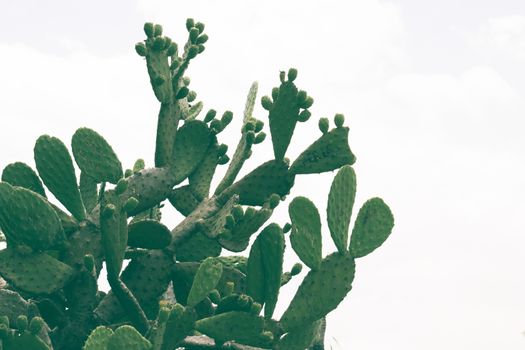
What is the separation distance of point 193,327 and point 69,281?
1.84 feet

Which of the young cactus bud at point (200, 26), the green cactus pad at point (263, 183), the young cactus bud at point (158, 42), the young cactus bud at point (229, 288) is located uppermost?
the young cactus bud at point (200, 26)

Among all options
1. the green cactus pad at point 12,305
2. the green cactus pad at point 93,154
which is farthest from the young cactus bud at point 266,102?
the green cactus pad at point 12,305

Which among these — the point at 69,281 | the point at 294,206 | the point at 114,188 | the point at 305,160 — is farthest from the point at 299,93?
the point at 69,281

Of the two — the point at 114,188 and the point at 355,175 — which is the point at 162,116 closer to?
the point at 114,188

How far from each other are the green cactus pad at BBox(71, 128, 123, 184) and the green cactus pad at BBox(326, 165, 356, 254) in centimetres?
93

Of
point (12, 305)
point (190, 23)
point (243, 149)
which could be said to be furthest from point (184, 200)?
point (12, 305)

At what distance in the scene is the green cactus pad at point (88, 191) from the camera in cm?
434

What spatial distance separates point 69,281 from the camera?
381 centimetres

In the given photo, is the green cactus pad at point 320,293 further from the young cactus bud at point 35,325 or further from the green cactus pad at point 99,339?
the young cactus bud at point 35,325

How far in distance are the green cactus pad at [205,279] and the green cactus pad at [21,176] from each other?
94 centimetres

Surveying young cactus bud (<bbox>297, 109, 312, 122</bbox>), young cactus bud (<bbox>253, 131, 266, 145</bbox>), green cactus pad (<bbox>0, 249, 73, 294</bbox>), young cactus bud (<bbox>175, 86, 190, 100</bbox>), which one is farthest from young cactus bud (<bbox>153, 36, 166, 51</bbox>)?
green cactus pad (<bbox>0, 249, 73, 294</bbox>)

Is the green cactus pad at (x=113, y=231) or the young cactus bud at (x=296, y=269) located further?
→ the young cactus bud at (x=296, y=269)

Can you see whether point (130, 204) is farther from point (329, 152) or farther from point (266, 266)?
point (329, 152)

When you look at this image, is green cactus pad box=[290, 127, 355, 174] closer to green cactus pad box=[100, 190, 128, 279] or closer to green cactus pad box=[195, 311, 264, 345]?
green cactus pad box=[195, 311, 264, 345]
